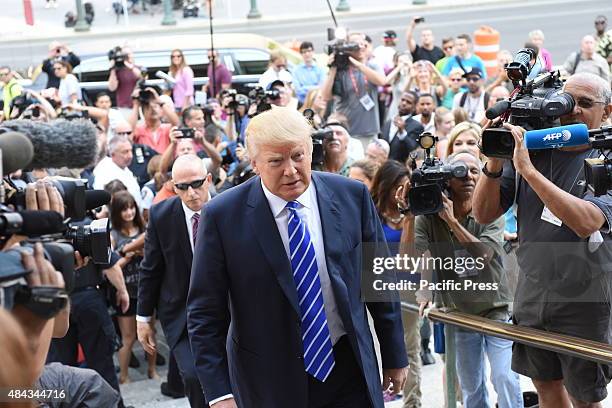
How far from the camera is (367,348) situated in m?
4.71

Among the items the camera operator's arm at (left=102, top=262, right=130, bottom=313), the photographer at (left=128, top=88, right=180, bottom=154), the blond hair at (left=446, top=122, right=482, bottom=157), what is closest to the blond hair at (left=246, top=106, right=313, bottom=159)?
the blond hair at (left=446, top=122, right=482, bottom=157)

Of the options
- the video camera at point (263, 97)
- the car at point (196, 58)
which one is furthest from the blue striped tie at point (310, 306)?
the car at point (196, 58)

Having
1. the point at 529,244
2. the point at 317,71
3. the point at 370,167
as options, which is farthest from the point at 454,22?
the point at 529,244

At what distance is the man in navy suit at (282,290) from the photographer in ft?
15.2

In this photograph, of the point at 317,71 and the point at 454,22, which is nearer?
the point at 317,71

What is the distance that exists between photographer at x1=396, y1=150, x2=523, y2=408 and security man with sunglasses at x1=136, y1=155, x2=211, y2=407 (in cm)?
137

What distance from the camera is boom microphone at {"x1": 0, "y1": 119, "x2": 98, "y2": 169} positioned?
3.49 m

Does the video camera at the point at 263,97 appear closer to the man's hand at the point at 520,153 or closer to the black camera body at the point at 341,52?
the black camera body at the point at 341,52

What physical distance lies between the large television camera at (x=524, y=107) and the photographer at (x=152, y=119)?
7.23m

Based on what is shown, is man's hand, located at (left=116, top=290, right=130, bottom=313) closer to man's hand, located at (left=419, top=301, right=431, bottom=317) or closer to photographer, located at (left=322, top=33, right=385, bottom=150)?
man's hand, located at (left=419, top=301, right=431, bottom=317)

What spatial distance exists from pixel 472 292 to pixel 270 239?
167cm

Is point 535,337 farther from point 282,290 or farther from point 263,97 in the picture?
point 263,97

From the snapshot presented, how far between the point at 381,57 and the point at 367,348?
40.2 feet

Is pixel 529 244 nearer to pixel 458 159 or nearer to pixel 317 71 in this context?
pixel 458 159
